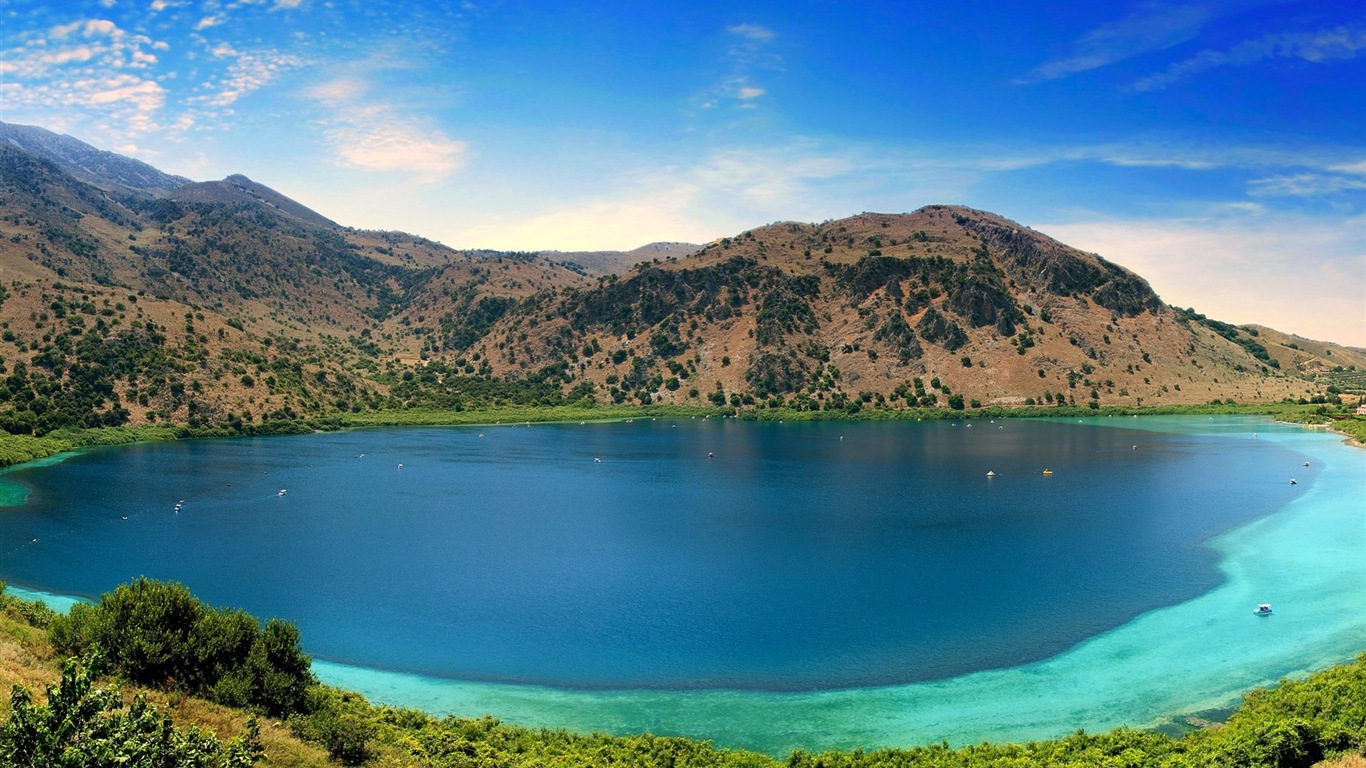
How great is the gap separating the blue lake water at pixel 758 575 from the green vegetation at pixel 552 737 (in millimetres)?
3446

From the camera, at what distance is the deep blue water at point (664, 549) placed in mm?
42375

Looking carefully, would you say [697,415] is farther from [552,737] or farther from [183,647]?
[183,647]

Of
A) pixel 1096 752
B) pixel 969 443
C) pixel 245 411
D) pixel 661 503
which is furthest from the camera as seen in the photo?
pixel 245 411

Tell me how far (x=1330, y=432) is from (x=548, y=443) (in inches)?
5197

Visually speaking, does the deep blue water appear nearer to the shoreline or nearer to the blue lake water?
the blue lake water

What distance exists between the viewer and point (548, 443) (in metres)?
134

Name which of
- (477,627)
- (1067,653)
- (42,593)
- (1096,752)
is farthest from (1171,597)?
(42,593)

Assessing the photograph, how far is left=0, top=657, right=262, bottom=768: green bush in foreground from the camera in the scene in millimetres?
15578

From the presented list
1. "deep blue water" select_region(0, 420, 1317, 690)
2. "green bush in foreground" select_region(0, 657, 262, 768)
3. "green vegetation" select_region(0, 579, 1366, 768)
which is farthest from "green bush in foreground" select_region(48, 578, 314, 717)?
"deep blue water" select_region(0, 420, 1317, 690)

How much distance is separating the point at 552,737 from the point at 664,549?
31.9 metres

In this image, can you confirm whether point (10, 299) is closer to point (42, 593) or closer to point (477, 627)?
point (42, 593)

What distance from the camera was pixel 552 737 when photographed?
101ft

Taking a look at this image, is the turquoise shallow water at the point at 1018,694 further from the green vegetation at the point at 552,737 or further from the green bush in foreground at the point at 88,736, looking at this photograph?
the green bush in foreground at the point at 88,736

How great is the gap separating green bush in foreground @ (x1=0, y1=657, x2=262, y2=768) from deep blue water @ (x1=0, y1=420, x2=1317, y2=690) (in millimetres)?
21716
